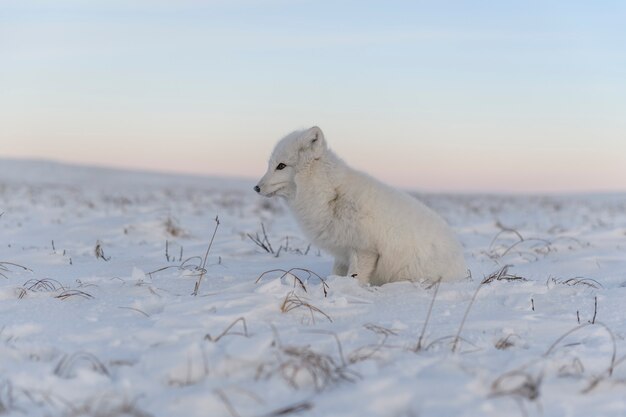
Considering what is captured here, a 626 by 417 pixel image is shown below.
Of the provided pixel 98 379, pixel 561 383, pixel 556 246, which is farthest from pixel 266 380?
pixel 556 246

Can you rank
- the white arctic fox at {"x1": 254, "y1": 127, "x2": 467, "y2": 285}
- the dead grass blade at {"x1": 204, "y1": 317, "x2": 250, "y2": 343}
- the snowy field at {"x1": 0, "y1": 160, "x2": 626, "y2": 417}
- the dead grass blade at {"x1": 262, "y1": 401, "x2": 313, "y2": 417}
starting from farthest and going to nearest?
the white arctic fox at {"x1": 254, "y1": 127, "x2": 467, "y2": 285} < the dead grass blade at {"x1": 204, "y1": 317, "x2": 250, "y2": 343} < the snowy field at {"x1": 0, "y1": 160, "x2": 626, "y2": 417} < the dead grass blade at {"x1": 262, "y1": 401, "x2": 313, "y2": 417}

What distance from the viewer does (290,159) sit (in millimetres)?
5145

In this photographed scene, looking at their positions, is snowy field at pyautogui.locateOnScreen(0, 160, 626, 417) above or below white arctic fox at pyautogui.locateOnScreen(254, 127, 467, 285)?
below

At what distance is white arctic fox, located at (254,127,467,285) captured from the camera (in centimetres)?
483

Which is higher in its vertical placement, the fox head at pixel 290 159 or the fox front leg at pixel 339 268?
the fox head at pixel 290 159

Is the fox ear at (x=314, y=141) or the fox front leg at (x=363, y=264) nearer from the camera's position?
the fox front leg at (x=363, y=264)

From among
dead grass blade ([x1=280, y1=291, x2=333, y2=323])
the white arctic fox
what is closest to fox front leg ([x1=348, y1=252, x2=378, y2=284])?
the white arctic fox

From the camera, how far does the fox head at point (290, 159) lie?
199 inches

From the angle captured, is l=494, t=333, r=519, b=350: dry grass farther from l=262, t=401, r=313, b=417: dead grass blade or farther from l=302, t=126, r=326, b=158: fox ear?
l=302, t=126, r=326, b=158: fox ear

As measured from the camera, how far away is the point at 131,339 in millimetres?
3037

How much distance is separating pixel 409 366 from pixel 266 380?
597mm

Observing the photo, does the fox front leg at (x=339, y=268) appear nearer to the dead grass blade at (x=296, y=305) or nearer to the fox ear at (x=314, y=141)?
the fox ear at (x=314, y=141)

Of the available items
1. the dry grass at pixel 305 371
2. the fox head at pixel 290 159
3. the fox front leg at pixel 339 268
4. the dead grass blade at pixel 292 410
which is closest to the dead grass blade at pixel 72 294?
the fox head at pixel 290 159

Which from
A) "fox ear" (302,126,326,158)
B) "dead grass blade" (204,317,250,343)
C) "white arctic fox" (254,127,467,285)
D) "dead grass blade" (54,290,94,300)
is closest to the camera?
"dead grass blade" (204,317,250,343)
